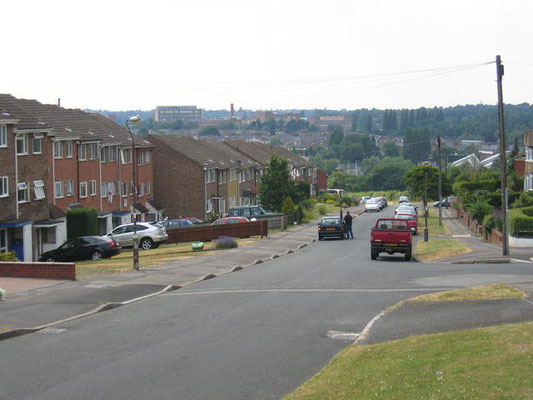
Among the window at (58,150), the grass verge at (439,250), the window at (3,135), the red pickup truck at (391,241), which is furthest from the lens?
the window at (58,150)

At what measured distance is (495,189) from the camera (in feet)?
233

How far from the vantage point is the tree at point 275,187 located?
2837 inches

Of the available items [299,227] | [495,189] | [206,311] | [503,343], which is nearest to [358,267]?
[206,311]

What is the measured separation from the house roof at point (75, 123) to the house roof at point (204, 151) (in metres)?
5.49

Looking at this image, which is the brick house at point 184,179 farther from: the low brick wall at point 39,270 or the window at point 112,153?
Answer: the low brick wall at point 39,270

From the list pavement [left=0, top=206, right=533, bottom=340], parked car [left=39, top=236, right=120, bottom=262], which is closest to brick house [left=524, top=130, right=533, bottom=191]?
pavement [left=0, top=206, right=533, bottom=340]

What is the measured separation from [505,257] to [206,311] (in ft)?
60.4

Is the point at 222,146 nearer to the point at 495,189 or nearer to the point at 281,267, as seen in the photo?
the point at 495,189

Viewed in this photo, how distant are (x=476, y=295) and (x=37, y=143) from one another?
106ft

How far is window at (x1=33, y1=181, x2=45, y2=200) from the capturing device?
148 feet

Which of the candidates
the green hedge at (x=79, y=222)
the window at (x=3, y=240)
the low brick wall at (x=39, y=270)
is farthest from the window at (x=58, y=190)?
the low brick wall at (x=39, y=270)

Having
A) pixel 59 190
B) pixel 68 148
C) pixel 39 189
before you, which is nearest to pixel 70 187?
pixel 59 190

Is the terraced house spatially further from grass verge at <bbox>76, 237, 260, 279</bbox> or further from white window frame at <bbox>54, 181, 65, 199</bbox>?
grass verge at <bbox>76, 237, 260, 279</bbox>

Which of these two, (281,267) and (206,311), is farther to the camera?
(281,267)
